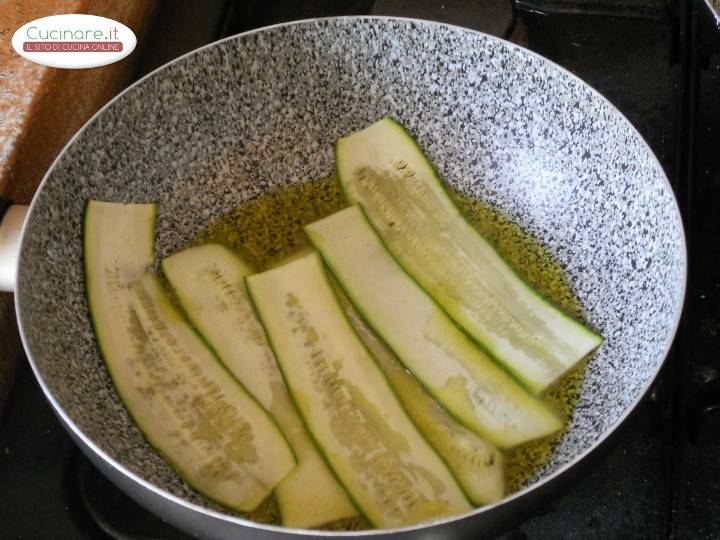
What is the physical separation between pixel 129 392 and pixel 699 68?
67 cm

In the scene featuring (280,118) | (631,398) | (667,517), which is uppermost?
(280,118)

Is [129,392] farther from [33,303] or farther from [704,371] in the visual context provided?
[704,371]

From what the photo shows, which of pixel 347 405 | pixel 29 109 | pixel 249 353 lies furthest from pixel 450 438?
pixel 29 109

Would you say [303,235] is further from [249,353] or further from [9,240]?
[9,240]

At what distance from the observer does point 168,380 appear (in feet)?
2.41

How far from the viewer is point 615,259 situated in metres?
0.78

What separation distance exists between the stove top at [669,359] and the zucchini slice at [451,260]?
0.10 meters

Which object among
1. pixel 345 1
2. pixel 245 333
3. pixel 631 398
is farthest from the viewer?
pixel 345 1

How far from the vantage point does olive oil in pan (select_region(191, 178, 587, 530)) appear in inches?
32.1

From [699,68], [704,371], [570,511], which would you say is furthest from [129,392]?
[699,68]

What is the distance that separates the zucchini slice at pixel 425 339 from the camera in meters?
0.71

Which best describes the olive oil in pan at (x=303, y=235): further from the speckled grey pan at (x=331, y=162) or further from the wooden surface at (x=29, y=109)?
the wooden surface at (x=29, y=109)

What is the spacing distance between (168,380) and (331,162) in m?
0.30

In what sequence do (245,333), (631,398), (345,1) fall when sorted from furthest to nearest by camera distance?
(345,1) < (245,333) < (631,398)
